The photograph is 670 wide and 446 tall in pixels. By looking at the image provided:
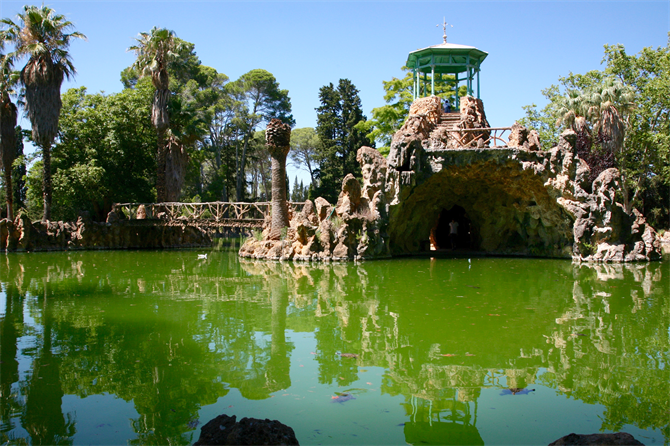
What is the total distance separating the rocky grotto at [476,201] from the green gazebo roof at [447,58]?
11.0 feet

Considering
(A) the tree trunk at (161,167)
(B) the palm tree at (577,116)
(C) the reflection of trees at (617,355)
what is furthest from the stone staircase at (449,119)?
(A) the tree trunk at (161,167)

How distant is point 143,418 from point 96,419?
0.41 meters

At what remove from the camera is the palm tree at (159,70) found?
2848 cm

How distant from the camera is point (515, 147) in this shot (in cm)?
1958

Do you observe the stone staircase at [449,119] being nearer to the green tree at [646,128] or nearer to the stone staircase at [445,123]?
the stone staircase at [445,123]

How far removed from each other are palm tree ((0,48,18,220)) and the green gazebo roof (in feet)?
67.9

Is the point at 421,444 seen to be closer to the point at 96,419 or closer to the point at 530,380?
the point at 530,380

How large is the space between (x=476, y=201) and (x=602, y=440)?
70.3 ft

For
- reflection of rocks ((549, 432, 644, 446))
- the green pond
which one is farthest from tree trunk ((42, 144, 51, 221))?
reflection of rocks ((549, 432, 644, 446))

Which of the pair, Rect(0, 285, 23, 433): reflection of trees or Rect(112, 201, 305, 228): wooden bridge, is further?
Rect(112, 201, 305, 228): wooden bridge

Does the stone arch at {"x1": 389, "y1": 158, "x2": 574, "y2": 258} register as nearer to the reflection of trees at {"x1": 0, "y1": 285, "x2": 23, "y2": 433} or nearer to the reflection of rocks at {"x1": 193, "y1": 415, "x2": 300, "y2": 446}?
the reflection of trees at {"x1": 0, "y1": 285, "x2": 23, "y2": 433}

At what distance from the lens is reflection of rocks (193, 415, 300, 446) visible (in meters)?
3.05

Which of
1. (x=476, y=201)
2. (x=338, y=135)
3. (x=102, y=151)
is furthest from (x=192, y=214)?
(x=338, y=135)

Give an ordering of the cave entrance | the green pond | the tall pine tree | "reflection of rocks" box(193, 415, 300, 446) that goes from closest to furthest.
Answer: "reflection of rocks" box(193, 415, 300, 446), the green pond, the cave entrance, the tall pine tree
